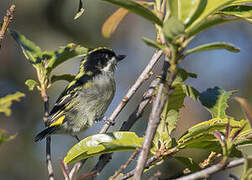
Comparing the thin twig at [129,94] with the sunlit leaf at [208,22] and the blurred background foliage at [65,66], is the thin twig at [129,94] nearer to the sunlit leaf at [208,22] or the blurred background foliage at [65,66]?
the sunlit leaf at [208,22]

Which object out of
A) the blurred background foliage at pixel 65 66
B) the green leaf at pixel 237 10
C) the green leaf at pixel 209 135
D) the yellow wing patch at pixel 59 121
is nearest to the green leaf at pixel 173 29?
the green leaf at pixel 209 135

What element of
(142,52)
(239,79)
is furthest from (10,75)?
(239,79)

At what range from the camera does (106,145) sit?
1.46 metres

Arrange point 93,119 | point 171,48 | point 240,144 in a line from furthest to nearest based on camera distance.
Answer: point 93,119 → point 240,144 → point 171,48

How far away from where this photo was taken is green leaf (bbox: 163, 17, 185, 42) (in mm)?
1092

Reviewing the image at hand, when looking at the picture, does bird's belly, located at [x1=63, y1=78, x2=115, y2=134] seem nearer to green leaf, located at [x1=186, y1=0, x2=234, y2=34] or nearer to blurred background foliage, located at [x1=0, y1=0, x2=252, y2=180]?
blurred background foliage, located at [x1=0, y1=0, x2=252, y2=180]

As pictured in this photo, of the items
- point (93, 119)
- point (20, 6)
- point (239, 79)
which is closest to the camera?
point (93, 119)

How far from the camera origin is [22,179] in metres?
5.57

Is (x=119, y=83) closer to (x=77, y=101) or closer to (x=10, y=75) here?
(x=10, y=75)

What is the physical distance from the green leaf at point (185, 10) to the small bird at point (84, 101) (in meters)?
2.47

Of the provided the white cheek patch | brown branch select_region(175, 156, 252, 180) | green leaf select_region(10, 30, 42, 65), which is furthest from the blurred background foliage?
brown branch select_region(175, 156, 252, 180)

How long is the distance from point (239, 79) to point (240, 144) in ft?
15.0

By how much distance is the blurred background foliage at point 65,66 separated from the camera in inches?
223

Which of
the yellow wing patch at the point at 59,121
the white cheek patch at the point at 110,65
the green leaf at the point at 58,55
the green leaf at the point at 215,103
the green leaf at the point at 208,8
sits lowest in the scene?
the yellow wing patch at the point at 59,121
